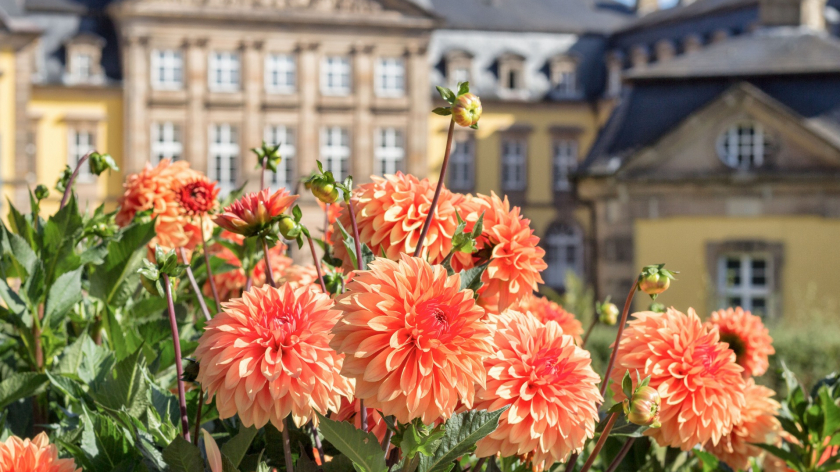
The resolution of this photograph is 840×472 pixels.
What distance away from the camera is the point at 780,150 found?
11891 millimetres

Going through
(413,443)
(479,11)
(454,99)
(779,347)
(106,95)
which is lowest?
(779,347)

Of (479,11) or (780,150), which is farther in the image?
(479,11)

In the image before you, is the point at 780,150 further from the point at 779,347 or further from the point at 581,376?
the point at 581,376

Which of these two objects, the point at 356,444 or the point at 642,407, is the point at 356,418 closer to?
the point at 356,444

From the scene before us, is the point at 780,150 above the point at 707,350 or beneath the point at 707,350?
above

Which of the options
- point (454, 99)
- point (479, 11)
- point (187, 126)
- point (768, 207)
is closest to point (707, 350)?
point (454, 99)

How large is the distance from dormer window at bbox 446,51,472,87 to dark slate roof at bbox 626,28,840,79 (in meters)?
14.8

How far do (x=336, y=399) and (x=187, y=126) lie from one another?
25.6 metres

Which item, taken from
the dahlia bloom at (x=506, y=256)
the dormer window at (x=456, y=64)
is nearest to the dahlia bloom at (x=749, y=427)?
the dahlia bloom at (x=506, y=256)

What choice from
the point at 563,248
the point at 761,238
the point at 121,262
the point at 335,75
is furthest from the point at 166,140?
the point at 121,262

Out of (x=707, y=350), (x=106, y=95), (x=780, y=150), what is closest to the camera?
(x=707, y=350)

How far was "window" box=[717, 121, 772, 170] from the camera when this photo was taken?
12.0 metres

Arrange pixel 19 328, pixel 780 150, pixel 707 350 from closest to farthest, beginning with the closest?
1. pixel 707 350
2. pixel 19 328
3. pixel 780 150

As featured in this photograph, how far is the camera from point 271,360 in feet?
3.34
